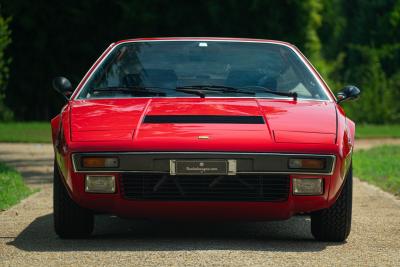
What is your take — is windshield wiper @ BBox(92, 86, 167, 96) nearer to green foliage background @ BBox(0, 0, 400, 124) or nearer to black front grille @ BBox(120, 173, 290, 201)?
black front grille @ BBox(120, 173, 290, 201)

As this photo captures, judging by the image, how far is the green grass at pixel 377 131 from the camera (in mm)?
23922

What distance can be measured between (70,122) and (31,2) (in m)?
24.2

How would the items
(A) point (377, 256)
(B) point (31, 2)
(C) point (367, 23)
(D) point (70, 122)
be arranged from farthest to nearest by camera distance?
(C) point (367, 23) → (B) point (31, 2) → (D) point (70, 122) → (A) point (377, 256)

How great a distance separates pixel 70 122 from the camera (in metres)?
7.65

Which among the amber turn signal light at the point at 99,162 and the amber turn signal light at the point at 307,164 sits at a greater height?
the amber turn signal light at the point at 307,164

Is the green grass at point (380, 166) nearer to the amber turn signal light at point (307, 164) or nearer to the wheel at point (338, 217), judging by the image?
the wheel at point (338, 217)

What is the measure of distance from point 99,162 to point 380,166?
8391 millimetres

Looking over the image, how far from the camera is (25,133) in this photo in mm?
23328

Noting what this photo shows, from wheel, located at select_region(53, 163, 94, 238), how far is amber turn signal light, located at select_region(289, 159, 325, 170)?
1.45 metres

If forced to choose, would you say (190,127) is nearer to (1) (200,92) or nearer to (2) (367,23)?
(1) (200,92)

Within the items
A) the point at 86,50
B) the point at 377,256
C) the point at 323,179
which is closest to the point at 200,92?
the point at 323,179

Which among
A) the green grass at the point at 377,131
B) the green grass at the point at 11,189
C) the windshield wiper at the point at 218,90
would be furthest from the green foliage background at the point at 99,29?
the windshield wiper at the point at 218,90

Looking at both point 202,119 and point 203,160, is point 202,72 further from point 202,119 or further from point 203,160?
point 203,160

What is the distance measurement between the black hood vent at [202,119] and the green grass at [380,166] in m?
4.30
